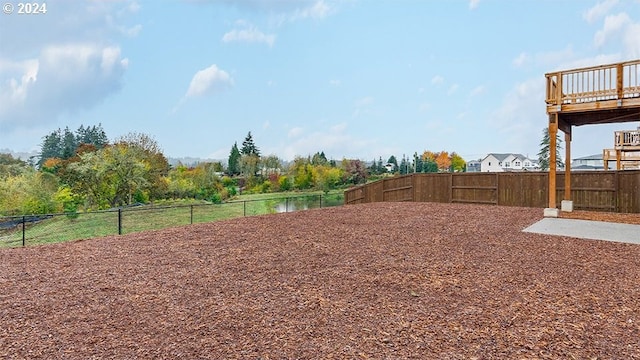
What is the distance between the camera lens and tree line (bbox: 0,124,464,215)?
1889cm

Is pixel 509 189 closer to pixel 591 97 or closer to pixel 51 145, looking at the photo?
pixel 591 97

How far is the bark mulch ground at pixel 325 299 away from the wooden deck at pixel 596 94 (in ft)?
15.0

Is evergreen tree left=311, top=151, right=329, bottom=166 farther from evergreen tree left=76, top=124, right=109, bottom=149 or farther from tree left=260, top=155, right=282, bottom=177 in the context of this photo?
evergreen tree left=76, top=124, right=109, bottom=149

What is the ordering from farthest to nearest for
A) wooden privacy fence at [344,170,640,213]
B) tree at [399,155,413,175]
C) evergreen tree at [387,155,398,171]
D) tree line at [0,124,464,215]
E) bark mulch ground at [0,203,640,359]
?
evergreen tree at [387,155,398,171] < tree at [399,155,413,175] < tree line at [0,124,464,215] < wooden privacy fence at [344,170,640,213] < bark mulch ground at [0,203,640,359]

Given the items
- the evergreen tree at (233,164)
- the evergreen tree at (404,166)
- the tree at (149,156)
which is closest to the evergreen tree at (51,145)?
the evergreen tree at (233,164)

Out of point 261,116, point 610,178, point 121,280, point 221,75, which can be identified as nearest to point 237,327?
point 121,280

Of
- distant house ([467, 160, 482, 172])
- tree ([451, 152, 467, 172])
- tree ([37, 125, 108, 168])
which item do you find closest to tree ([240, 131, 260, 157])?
tree ([37, 125, 108, 168])

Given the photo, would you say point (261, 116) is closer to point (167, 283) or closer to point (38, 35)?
point (38, 35)

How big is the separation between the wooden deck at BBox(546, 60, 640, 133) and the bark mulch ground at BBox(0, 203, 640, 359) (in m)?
4.58

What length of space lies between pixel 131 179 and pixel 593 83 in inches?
844

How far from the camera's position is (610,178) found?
1110 centimetres

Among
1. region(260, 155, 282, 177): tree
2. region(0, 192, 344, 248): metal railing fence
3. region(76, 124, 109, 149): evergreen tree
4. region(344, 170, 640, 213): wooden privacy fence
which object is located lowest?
region(0, 192, 344, 248): metal railing fence

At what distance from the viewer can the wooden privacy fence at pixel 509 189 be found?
11.0 meters

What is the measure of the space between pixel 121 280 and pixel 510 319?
4.44m
